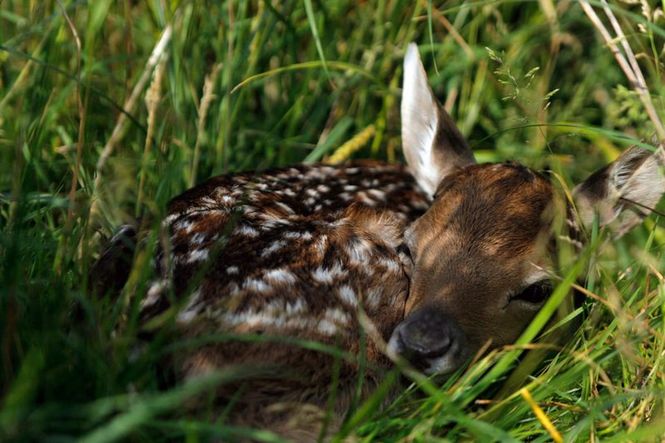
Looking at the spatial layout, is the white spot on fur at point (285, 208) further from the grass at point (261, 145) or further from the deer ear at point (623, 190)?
the deer ear at point (623, 190)

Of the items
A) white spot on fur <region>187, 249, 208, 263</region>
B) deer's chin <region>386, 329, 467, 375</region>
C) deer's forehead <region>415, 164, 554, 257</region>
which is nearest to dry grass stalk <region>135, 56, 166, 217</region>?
white spot on fur <region>187, 249, 208, 263</region>

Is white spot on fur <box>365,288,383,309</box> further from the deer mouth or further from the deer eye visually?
the deer eye

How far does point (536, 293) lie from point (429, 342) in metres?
0.59

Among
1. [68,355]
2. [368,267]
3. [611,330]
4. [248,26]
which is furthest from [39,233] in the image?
[611,330]

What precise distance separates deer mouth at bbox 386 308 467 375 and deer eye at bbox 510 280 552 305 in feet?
1.22

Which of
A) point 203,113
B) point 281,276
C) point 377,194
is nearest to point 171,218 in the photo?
point 281,276

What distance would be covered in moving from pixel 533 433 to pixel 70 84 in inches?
101

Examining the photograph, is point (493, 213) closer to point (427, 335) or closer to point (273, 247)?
point (427, 335)

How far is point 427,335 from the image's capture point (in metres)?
3.08

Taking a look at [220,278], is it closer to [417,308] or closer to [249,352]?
[249,352]

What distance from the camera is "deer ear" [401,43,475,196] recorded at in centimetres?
412

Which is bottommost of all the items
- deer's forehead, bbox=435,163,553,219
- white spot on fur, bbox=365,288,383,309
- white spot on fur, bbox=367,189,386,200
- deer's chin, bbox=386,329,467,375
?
deer's chin, bbox=386,329,467,375

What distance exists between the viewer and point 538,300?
3.45 metres

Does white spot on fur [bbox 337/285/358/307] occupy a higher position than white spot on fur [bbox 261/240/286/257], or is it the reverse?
white spot on fur [bbox 261/240/286/257]
